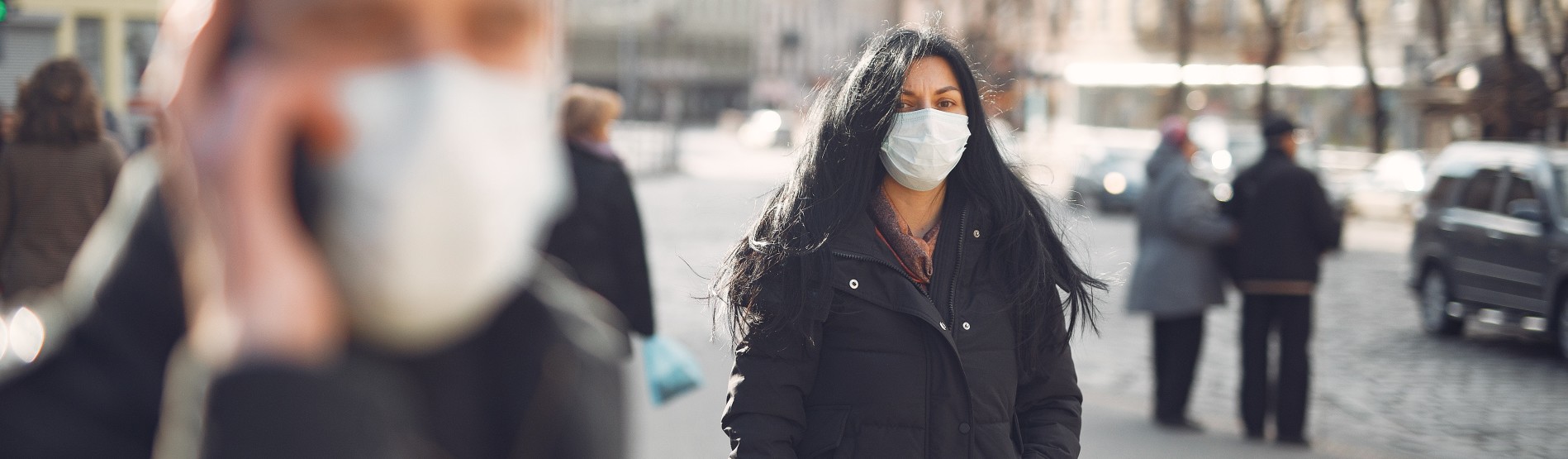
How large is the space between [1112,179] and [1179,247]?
2169 centimetres

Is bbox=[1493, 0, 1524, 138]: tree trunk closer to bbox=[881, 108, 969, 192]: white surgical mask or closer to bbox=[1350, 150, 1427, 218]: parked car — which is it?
bbox=[1350, 150, 1427, 218]: parked car

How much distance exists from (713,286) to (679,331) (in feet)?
30.0

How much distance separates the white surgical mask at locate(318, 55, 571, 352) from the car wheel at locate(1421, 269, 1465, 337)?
13795 mm

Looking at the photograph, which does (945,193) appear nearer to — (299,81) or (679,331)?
(299,81)

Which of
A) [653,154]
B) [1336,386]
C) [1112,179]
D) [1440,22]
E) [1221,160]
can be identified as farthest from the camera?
[653,154]

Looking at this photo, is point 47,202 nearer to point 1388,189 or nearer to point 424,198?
point 424,198

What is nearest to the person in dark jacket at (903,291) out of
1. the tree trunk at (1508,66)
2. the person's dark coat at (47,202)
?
the person's dark coat at (47,202)

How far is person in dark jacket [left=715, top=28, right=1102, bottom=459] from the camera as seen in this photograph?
294 cm

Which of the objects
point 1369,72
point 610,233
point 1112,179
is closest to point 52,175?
point 610,233

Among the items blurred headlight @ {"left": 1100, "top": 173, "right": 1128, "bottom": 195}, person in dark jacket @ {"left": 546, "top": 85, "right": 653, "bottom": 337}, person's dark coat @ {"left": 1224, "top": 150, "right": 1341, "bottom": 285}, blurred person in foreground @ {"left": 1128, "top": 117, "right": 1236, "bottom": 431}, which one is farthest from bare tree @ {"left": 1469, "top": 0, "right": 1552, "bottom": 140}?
person in dark jacket @ {"left": 546, "top": 85, "right": 653, "bottom": 337}

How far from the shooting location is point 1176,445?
26.8 ft

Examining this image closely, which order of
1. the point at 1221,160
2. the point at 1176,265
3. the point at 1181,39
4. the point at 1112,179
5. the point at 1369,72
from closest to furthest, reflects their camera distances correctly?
the point at 1176,265 → the point at 1369,72 → the point at 1221,160 → the point at 1112,179 → the point at 1181,39

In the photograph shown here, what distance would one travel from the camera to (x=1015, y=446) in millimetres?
3107

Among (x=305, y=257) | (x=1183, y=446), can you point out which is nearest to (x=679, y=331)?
(x=1183, y=446)
